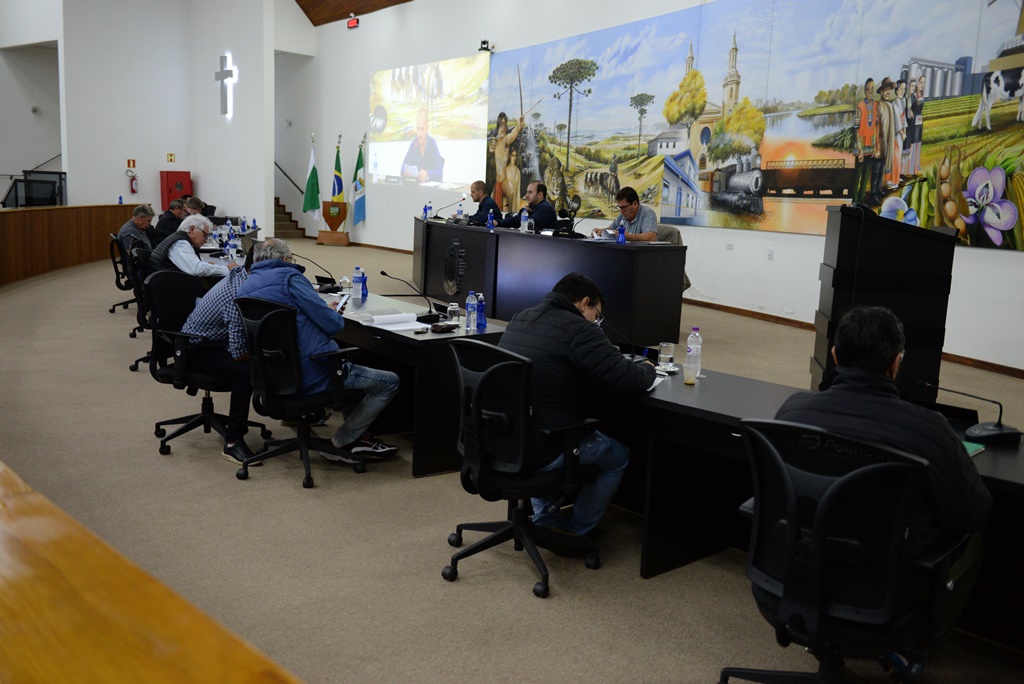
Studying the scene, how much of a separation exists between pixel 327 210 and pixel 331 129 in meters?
1.69

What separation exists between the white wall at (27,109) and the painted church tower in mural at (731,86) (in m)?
14.6

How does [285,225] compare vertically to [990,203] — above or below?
below

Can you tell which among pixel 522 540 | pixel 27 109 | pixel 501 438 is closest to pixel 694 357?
pixel 501 438

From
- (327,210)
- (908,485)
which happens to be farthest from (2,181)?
(908,485)

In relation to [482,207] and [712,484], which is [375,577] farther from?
[482,207]

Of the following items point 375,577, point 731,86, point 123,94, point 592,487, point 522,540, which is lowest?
point 375,577

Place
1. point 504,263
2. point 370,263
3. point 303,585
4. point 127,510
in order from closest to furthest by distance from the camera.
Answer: point 303,585 < point 127,510 < point 504,263 < point 370,263

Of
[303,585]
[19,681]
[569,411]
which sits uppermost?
[19,681]

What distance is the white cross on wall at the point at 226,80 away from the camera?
16.2 metres

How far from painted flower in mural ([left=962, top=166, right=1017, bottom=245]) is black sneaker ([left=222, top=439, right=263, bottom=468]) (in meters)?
6.26

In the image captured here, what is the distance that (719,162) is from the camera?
9945 mm

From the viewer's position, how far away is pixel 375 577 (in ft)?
10.8

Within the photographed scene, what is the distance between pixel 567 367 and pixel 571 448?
0.30 meters

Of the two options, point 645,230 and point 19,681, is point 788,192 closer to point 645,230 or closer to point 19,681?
point 645,230
